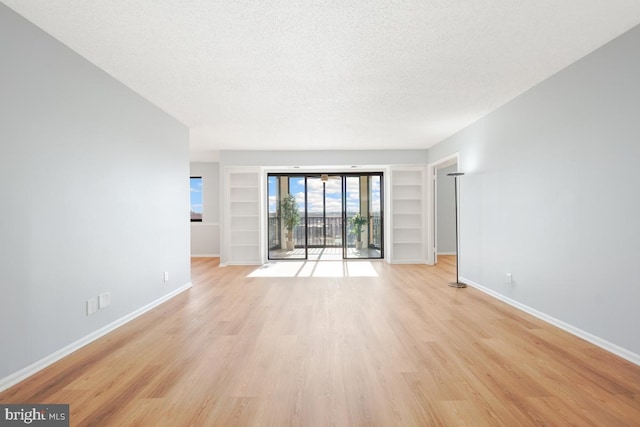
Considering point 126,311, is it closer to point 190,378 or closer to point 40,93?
point 190,378

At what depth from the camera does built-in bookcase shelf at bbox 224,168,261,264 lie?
7.47m

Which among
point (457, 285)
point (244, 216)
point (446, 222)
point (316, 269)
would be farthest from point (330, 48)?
point (446, 222)

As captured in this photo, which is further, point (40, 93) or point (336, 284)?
point (336, 284)

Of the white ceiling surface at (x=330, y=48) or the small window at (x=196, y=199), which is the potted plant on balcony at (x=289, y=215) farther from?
the white ceiling surface at (x=330, y=48)

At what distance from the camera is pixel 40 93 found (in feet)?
8.06

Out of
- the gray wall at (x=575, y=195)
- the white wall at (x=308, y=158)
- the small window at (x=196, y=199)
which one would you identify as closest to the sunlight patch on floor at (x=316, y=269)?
the white wall at (x=308, y=158)

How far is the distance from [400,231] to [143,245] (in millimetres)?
5538

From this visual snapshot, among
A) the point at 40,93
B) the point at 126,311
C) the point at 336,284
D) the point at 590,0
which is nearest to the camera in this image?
the point at 590,0

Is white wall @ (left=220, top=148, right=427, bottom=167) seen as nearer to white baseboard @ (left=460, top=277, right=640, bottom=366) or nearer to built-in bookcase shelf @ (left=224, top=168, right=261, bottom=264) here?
built-in bookcase shelf @ (left=224, top=168, right=261, bottom=264)

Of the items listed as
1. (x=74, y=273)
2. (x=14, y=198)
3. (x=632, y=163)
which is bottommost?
(x=74, y=273)

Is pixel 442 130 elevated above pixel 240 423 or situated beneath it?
elevated above

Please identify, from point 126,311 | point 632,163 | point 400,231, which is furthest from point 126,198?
point 400,231

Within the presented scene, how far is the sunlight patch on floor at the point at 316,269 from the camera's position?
6.15m

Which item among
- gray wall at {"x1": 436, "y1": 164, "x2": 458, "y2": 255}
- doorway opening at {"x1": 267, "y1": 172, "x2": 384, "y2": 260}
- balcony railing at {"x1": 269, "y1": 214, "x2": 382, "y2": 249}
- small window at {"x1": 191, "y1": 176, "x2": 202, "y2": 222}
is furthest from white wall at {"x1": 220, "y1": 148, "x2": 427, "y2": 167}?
gray wall at {"x1": 436, "y1": 164, "x2": 458, "y2": 255}
